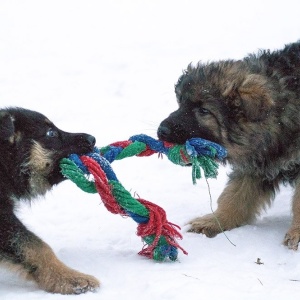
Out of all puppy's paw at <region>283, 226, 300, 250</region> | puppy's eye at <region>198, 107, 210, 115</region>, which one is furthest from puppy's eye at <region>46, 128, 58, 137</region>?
puppy's paw at <region>283, 226, 300, 250</region>

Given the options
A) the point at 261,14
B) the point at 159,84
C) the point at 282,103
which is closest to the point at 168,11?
the point at 261,14

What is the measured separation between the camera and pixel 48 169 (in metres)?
5.05

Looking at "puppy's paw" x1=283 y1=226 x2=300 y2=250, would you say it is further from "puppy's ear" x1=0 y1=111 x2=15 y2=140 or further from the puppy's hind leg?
"puppy's ear" x1=0 y1=111 x2=15 y2=140

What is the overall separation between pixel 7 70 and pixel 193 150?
259 inches

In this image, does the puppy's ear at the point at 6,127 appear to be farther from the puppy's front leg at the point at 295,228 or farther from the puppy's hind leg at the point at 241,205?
the puppy's front leg at the point at 295,228

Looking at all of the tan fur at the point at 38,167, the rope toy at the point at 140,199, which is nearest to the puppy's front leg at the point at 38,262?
the tan fur at the point at 38,167

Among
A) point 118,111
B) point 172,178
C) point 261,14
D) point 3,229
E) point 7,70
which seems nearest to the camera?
point 3,229

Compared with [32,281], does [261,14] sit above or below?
above

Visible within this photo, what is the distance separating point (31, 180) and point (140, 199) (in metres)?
0.82

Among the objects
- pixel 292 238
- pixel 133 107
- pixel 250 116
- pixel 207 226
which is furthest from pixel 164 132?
pixel 133 107

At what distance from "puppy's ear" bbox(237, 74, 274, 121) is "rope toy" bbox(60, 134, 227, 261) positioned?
0.38 meters

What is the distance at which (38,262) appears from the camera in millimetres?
4434

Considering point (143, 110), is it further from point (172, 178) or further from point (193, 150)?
point (193, 150)

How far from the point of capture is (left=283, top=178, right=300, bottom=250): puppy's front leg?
17.6 feet
